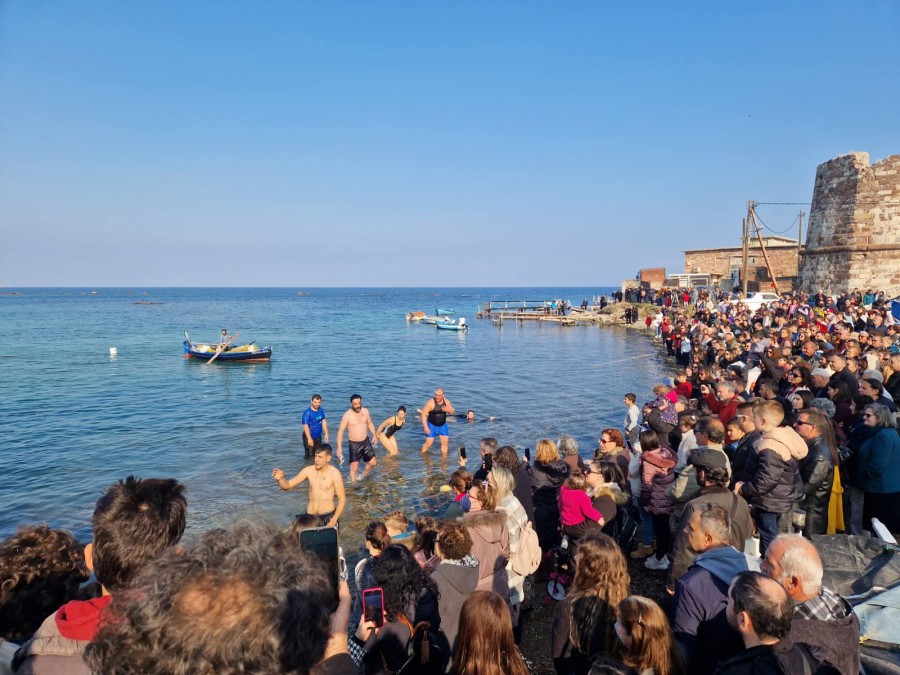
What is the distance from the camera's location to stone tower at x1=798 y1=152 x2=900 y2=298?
21516 mm

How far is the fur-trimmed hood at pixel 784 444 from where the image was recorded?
5.32 m

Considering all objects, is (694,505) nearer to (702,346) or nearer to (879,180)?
(702,346)

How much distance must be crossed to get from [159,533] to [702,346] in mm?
19700

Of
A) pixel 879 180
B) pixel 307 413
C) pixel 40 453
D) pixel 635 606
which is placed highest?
pixel 879 180

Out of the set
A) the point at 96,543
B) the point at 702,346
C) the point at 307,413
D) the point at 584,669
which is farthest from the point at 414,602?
the point at 702,346

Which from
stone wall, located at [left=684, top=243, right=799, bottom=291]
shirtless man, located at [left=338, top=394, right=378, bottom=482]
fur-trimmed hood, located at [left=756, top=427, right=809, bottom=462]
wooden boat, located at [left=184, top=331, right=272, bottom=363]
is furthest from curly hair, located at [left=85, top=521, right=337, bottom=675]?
stone wall, located at [left=684, top=243, right=799, bottom=291]

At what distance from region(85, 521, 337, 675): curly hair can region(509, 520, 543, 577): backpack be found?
A: 3537mm

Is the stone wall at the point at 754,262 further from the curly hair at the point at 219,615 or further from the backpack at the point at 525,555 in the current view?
the curly hair at the point at 219,615

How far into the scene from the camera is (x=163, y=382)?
86.5 feet

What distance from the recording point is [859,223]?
22.2 metres

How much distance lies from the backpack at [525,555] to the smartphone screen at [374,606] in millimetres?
1679

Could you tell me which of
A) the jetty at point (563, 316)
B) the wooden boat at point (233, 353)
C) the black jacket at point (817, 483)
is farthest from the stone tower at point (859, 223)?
the wooden boat at point (233, 353)

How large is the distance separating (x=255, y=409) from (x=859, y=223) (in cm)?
2537

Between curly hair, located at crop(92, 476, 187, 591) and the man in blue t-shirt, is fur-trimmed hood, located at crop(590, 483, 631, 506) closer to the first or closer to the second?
curly hair, located at crop(92, 476, 187, 591)
